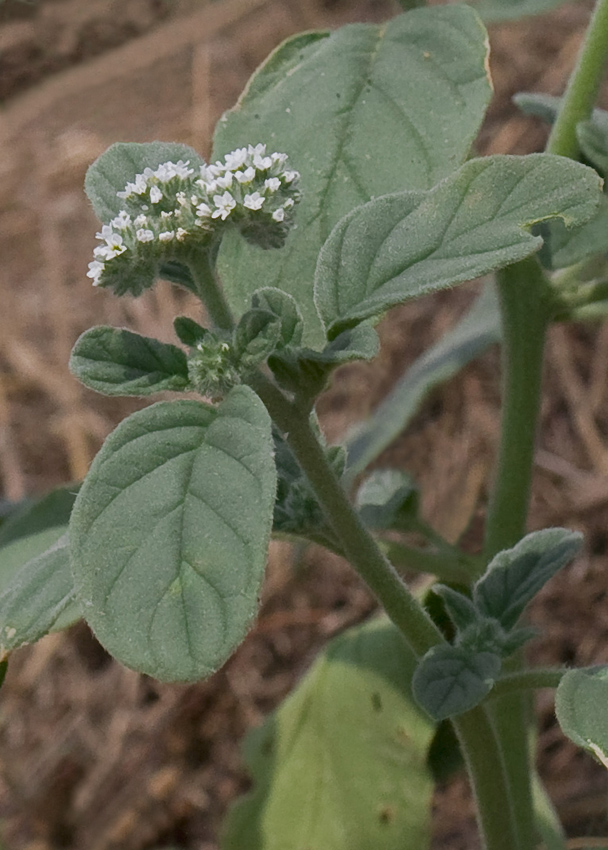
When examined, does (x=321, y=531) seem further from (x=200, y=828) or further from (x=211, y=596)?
(x=200, y=828)

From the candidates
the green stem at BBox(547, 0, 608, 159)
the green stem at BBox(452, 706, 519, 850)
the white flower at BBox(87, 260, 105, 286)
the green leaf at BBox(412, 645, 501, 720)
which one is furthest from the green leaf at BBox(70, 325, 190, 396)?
the green stem at BBox(547, 0, 608, 159)

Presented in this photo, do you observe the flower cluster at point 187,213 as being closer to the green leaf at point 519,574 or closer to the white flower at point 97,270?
the white flower at point 97,270

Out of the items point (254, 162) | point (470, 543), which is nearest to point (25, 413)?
point (470, 543)

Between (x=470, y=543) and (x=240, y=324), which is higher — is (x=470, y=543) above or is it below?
below

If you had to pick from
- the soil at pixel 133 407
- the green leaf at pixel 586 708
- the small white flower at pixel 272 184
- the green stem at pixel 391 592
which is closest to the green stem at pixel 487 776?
the green stem at pixel 391 592

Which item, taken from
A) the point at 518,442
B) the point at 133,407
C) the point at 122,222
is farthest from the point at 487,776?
the point at 133,407

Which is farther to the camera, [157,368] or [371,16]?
[371,16]
